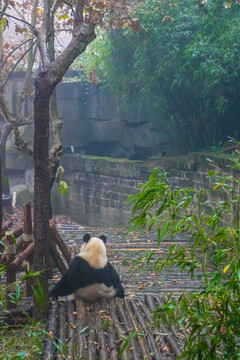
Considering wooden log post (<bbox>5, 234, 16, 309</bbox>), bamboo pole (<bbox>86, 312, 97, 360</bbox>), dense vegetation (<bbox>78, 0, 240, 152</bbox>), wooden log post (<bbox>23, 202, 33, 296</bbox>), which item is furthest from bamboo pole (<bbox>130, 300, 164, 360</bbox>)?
dense vegetation (<bbox>78, 0, 240, 152</bbox>)

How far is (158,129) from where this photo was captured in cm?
1473

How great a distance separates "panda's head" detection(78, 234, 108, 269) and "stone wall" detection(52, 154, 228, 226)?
4568 mm

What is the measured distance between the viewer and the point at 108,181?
42.7 ft

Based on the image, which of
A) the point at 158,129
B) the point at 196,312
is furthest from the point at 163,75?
the point at 196,312

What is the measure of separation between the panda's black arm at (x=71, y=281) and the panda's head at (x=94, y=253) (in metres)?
0.13

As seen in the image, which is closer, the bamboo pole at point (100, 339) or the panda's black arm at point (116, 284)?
the bamboo pole at point (100, 339)

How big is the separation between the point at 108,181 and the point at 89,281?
736cm

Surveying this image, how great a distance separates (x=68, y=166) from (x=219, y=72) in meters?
5.37

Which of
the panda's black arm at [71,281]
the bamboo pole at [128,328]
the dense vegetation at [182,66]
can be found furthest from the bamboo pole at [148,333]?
the dense vegetation at [182,66]

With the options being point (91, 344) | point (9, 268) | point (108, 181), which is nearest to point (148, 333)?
point (91, 344)

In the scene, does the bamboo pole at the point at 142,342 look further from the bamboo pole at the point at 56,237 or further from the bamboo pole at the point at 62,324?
the bamboo pole at the point at 56,237

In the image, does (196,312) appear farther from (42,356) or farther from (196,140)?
(196,140)

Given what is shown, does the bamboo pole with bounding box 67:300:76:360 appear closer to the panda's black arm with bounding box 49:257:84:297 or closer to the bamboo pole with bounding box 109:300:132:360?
the panda's black arm with bounding box 49:257:84:297

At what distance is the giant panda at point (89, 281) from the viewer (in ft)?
18.7
